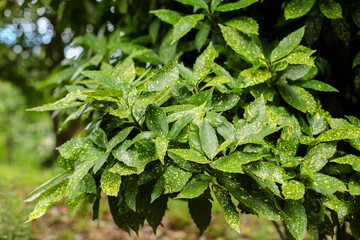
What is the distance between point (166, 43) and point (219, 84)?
46 centimetres

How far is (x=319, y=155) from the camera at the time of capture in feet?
2.84

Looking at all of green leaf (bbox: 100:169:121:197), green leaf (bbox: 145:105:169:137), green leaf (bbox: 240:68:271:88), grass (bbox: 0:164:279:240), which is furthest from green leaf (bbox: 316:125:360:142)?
grass (bbox: 0:164:279:240)

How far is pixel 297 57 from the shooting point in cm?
87

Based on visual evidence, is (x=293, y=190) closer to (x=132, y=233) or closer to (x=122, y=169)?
(x=122, y=169)

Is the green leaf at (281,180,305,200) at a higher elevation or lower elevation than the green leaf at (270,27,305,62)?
lower

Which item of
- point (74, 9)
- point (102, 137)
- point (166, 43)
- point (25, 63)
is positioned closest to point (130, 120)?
point (102, 137)

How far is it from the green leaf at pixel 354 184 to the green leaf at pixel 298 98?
240 mm

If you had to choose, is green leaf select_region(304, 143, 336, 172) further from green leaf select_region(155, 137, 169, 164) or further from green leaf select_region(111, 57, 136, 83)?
green leaf select_region(111, 57, 136, 83)

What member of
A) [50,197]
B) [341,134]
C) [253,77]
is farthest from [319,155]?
[50,197]

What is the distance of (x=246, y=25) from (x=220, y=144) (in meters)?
0.45

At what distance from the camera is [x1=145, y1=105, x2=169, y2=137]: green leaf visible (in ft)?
2.57

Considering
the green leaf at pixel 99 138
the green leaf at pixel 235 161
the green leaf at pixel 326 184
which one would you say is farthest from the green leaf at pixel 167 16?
the green leaf at pixel 326 184

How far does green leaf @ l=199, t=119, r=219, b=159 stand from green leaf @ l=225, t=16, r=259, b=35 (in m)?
0.41

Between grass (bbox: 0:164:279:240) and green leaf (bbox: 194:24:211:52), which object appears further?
grass (bbox: 0:164:279:240)
